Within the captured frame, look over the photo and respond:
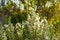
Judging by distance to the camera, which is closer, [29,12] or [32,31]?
[32,31]

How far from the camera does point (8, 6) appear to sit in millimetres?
18500

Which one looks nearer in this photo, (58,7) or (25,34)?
(25,34)

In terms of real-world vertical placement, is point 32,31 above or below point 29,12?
below

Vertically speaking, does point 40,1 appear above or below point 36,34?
above

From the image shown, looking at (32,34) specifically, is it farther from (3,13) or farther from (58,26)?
(3,13)

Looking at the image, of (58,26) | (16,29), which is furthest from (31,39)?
(58,26)

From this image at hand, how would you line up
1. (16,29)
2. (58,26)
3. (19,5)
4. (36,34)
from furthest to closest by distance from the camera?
(19,5) < (58,26) < (16,29) < (36,34)

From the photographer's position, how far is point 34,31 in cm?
924

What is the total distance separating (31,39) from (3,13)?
9275mm

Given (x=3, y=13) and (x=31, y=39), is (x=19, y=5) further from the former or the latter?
(x=31, y=39)

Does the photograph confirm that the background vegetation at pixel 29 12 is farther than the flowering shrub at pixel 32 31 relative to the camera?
Yes

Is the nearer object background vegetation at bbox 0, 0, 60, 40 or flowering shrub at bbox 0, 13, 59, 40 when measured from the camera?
flowering shrub at bbox 0, 13, 59, 40

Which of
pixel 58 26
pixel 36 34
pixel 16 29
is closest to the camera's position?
pixel 36 34

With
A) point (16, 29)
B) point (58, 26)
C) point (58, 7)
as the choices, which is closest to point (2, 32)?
point (16, 29)
